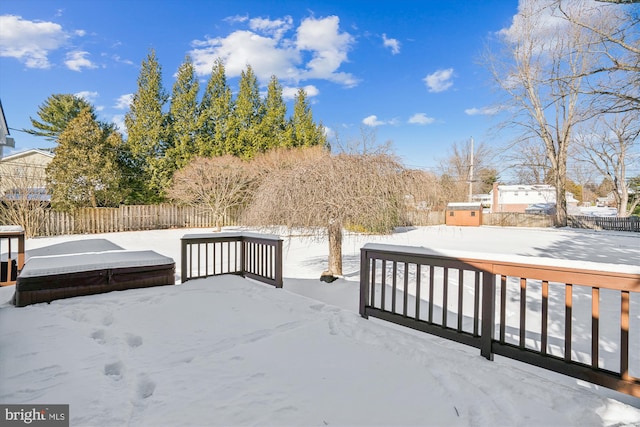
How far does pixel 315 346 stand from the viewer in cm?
245

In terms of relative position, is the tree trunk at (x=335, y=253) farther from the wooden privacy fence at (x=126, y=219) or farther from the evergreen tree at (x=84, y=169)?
the evergreen tree at (x=84, y=169)

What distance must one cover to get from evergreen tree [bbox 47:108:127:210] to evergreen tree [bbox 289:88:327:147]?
33.7ft

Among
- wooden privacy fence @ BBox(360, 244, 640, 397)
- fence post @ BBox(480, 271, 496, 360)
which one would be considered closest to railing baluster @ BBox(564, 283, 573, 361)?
wooden privacy fence @ BBox(360, 244, 640, 397)

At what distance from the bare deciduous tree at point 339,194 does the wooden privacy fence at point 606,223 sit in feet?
64.1

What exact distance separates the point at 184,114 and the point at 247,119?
348cm

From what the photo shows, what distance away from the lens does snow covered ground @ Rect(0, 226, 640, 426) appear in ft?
5.38

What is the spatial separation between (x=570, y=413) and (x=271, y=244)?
3350mm

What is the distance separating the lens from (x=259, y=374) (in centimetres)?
203

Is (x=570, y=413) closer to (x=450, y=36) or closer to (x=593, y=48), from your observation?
(x=593, y=48)

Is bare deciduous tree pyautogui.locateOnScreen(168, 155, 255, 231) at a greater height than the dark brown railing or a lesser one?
greater

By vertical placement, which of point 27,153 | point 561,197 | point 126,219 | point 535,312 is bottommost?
point 535,312

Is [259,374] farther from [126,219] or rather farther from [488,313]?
[126,219]

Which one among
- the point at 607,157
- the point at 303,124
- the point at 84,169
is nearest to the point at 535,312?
the point at 84,169

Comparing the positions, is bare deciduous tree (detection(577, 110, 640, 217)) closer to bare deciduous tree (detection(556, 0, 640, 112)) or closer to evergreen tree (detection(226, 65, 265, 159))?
bare deciduous tree (detection(556, 0, 640, 112))
